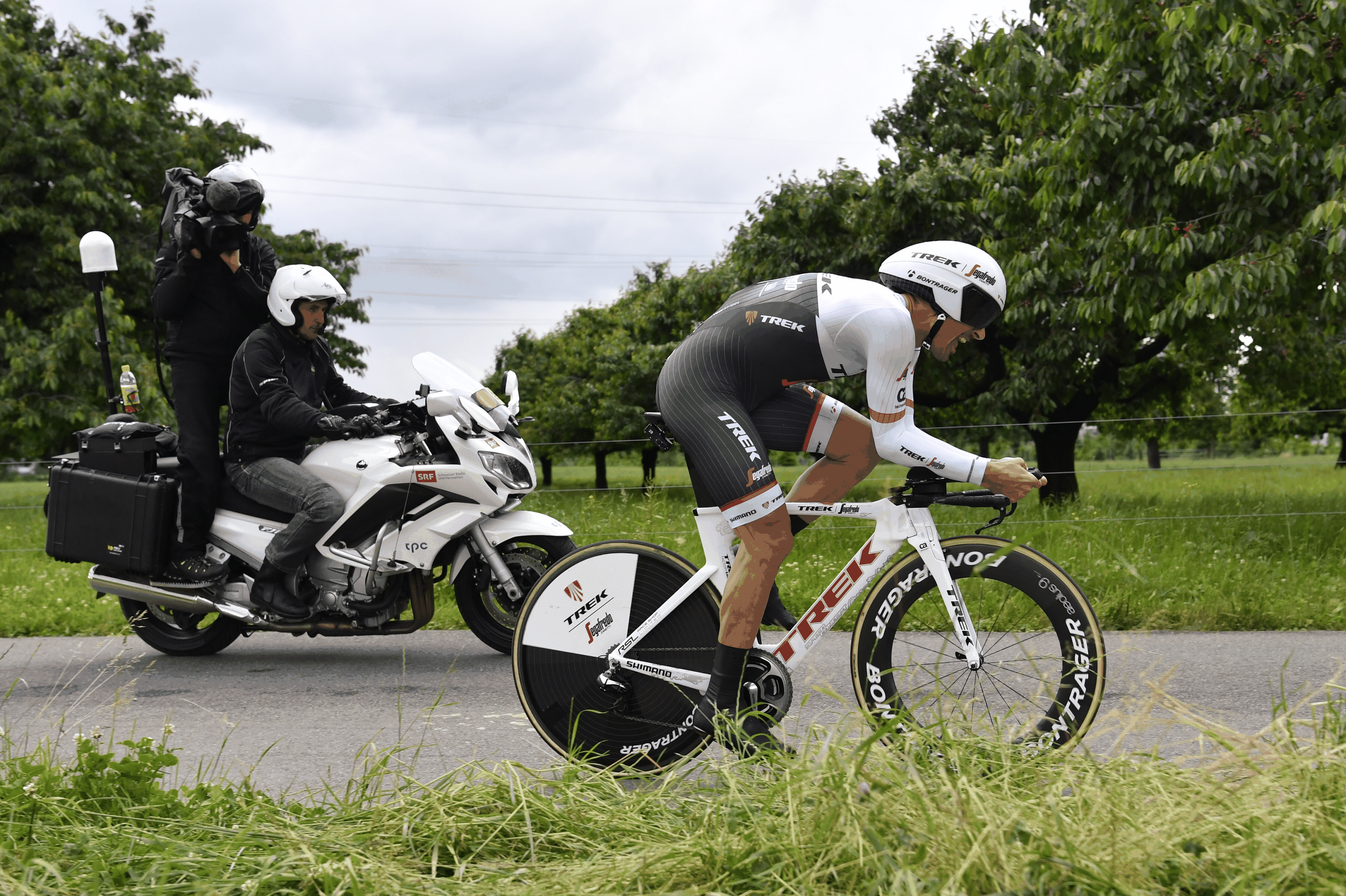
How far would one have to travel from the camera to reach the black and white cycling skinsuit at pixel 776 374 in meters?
3.37

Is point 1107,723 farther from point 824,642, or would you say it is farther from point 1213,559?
point 1213,559

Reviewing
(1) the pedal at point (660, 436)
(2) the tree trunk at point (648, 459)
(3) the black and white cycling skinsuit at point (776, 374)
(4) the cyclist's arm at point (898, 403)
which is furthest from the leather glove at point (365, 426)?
(2) the tree trunk at point (648, 459)

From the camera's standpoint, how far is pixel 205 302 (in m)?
5.72

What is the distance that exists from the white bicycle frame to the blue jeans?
228 centimetres

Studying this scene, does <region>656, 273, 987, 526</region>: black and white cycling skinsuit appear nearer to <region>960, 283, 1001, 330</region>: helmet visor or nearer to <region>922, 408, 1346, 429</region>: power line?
<region>960, 283, 1001, 330</region>: helmet visor

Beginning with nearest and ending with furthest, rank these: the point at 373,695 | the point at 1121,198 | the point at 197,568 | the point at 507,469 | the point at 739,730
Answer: the point at 739,730, the point at 373,695, the point at 507,469, the point at 197,568, the point at 1121,198

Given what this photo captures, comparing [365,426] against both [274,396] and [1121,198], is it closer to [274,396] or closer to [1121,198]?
[274,396]

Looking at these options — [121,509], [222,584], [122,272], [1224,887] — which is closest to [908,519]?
[1224,887]

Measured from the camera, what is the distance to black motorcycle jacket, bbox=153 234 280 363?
560 cm

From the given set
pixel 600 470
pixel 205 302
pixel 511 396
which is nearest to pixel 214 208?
pixel 205 302

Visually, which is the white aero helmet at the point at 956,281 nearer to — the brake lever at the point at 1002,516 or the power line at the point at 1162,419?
the brake lever at the point at 1002,516

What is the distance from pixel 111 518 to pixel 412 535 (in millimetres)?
1660

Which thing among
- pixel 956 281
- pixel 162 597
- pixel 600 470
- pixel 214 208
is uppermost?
pixel 214 208

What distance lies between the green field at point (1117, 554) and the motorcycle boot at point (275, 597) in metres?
1.28
